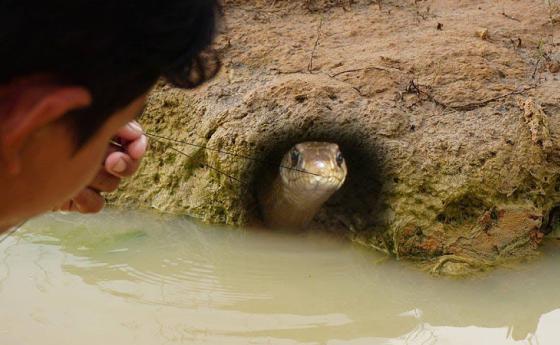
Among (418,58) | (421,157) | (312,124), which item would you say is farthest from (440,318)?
(418,58)

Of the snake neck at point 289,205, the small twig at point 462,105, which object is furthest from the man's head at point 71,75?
the small twig at point 462,105

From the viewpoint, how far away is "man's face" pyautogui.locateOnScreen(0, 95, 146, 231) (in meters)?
0.92

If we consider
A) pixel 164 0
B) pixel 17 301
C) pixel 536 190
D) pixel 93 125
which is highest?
pixel 164 0

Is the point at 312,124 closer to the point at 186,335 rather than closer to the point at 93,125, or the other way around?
the point at 186,335

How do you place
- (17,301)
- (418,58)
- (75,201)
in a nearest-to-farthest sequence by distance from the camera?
1. (75,201)
2. (17,301)
3. (418,58)

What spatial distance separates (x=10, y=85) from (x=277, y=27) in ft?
11.4

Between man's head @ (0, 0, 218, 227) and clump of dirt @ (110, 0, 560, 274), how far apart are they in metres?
2.12

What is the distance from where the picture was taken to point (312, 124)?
344 centimetres

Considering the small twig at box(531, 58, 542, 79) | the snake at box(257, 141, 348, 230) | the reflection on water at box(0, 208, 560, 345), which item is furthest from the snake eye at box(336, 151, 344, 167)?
the small twig at box(531, 58, 542, 79)

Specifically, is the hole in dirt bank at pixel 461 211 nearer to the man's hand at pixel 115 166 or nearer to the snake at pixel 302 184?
the snake at pixel 302 184

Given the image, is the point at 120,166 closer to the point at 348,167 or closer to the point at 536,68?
the point at 348,167

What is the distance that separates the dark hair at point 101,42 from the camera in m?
0.87

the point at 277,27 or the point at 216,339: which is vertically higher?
the point at 277,27

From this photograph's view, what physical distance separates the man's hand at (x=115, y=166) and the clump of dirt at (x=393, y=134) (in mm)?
1426
